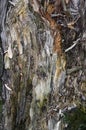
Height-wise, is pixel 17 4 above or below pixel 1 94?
above

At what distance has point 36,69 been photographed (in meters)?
2.33

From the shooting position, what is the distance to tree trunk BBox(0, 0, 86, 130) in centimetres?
224

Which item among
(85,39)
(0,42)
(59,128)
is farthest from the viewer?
(0,42)

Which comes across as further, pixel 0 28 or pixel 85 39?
pixel 0 28

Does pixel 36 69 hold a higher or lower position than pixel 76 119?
higher

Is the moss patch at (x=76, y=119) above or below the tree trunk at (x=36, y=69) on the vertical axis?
below

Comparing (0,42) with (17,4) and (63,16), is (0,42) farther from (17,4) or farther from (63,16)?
(63,16)

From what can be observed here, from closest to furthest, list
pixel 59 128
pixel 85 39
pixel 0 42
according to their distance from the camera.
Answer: pixel 85 39 < pixel 59 128 < pixel 0 42

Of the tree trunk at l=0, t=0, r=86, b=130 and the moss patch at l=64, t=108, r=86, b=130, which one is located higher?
the tree trunk at l=0, t=0, r=86, b=130

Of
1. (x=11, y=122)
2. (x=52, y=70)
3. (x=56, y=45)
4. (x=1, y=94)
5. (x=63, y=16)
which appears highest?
(x=63, y=16)

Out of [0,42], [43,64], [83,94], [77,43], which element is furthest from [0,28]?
[83,94]

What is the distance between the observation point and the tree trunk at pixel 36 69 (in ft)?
7.36

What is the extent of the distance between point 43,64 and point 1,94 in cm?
50

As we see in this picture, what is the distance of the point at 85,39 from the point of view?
7.12 feet
